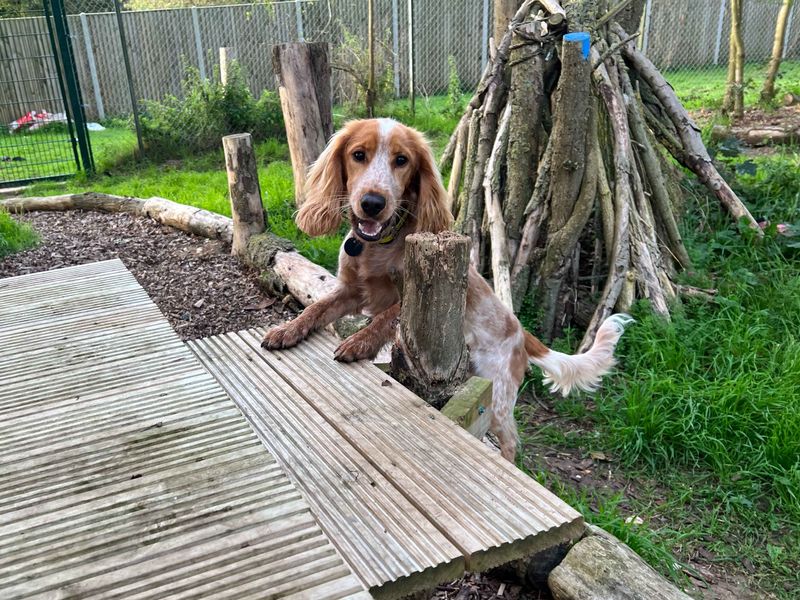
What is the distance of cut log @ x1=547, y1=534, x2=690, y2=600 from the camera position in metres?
2.10

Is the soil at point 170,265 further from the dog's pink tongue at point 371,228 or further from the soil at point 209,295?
the dog's pink tongue at point 371,228

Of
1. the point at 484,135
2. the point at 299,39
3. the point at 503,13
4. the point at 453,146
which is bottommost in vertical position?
the point at 453,146

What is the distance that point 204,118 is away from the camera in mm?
9461

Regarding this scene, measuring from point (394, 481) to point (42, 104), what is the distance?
31.9 ft

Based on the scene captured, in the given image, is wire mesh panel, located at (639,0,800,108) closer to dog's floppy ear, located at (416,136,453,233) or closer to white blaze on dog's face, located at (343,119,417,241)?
dog's floppy ear, located at (416,136,453,233)

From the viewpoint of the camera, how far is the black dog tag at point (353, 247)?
10.3 ft

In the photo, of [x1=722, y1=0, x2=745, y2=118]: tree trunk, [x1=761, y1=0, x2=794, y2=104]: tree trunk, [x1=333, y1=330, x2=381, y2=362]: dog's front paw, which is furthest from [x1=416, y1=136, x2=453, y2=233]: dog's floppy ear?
[x1=761, y1=0, x2=794, y2=104]: tree trunk

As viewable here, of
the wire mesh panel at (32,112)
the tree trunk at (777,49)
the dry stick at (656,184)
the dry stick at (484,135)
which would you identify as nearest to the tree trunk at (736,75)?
the tree trunk at (777,49)

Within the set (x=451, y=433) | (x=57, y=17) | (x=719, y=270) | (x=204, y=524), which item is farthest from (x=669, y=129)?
(x=57, y=17)

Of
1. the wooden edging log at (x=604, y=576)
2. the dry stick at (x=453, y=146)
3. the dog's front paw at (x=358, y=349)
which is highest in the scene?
the dry stick at (x=453, y=146)

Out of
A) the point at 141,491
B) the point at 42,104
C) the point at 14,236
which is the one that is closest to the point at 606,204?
the point at 141,491

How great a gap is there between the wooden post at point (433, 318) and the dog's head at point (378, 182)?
579mm

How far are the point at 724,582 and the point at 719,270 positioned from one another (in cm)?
283

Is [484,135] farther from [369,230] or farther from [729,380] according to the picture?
[729,380]
